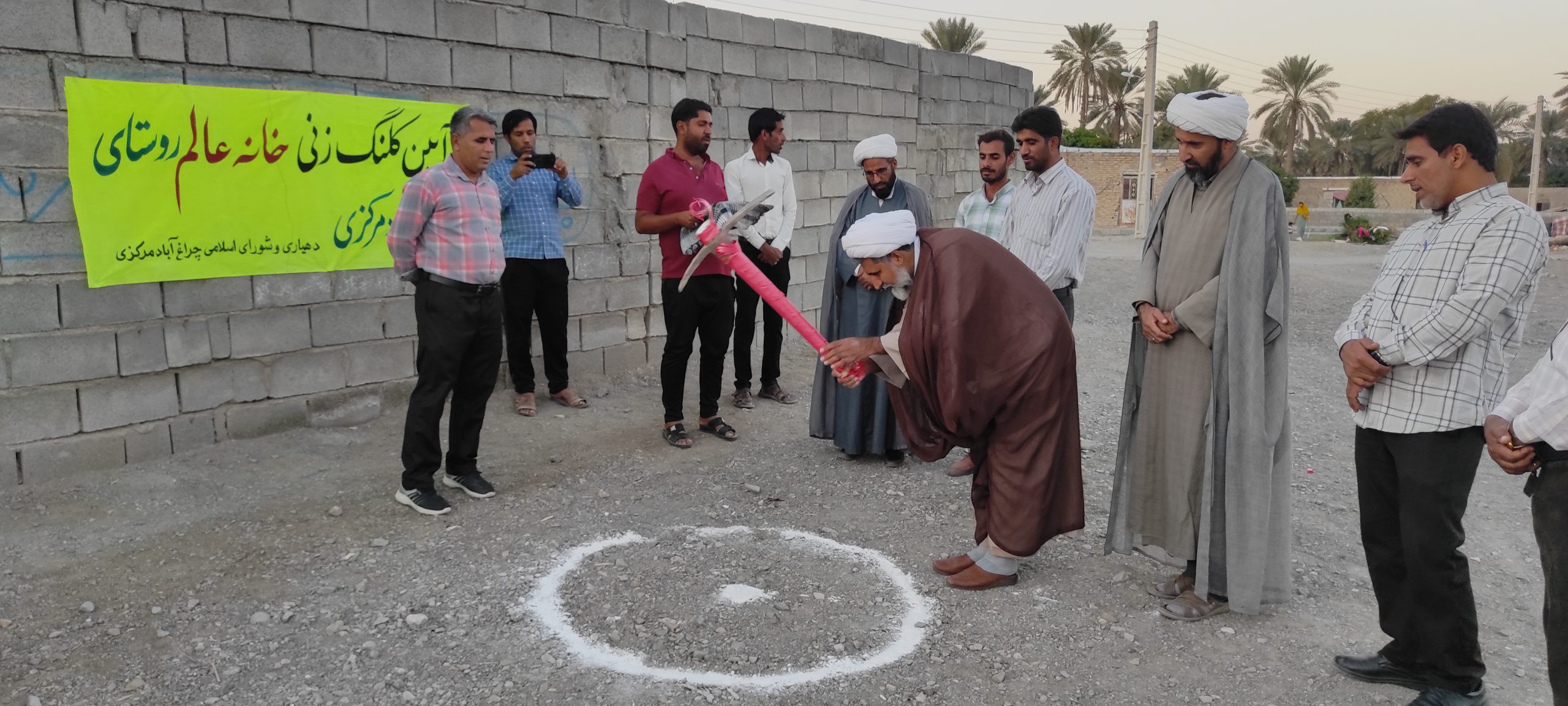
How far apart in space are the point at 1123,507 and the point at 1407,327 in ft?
4.04

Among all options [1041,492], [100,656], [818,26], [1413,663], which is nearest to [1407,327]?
[1413,663]

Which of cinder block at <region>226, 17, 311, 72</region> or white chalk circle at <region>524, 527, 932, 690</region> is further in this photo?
cinder block at <region>226, 17, 311, 72</region>

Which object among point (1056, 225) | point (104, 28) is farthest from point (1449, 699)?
point (104, 28)

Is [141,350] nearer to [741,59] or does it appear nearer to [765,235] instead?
[765,235]

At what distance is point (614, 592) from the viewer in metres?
3.62

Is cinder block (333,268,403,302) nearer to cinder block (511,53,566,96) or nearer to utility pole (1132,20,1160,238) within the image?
cinder block (511,53,566,96)

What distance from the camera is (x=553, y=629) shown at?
332 cm

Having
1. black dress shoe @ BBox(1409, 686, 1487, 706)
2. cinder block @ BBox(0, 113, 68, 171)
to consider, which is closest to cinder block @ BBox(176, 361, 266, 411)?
cinder block @ BBox(0, 113, 68, 171)

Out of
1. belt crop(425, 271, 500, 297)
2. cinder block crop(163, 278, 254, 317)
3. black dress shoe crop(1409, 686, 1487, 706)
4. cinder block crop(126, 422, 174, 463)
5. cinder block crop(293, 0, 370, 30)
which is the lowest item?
black dress shoe crop(1409, 686, 1487, 706)

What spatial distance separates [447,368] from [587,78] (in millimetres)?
3010

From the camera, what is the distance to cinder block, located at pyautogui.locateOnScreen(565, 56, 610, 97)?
6.54m

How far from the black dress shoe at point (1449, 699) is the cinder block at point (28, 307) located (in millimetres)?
5314

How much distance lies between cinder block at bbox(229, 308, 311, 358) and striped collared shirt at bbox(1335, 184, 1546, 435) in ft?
15.9

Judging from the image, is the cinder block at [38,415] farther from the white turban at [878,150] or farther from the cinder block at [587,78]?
the white turban at [878,150]
